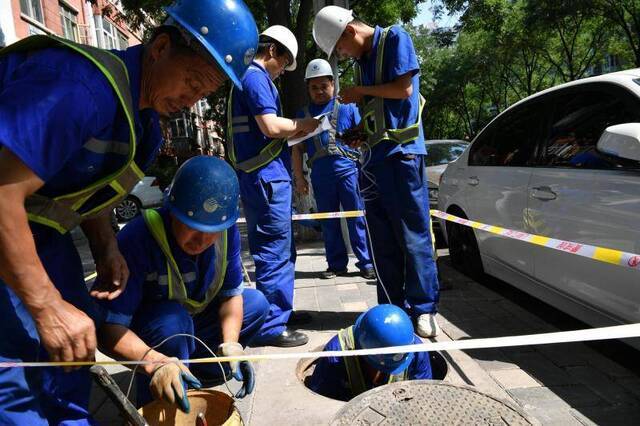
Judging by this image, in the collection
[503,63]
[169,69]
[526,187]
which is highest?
[503,63]

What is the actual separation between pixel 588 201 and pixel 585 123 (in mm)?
526

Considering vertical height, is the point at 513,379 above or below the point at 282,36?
below

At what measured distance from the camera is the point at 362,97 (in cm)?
328

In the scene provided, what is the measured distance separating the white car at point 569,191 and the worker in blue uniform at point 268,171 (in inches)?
57.3

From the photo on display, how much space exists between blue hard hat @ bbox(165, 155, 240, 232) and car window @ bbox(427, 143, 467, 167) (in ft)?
22.8

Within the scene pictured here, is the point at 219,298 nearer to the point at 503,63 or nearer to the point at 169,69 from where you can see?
the point at 169,69

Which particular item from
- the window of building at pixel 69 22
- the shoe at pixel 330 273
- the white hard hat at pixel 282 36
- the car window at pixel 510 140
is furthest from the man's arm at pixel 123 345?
the window of building at pixel 69 22

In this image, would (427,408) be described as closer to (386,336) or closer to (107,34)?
(386,336)

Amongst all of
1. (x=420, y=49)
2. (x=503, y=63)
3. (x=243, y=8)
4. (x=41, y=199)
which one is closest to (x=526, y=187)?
(x=243, y=8)

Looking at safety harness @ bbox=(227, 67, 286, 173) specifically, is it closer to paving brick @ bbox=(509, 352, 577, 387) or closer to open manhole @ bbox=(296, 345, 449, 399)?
open manhole @ bbox=(296, 345, 449, 399)

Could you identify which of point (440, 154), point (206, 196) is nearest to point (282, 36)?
point (206, 196)

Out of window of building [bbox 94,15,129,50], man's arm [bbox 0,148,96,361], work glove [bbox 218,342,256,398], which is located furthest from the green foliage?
window of building [bbox 94,15,129,50]

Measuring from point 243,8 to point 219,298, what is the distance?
1.35 meters

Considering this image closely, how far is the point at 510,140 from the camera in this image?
3756mm
